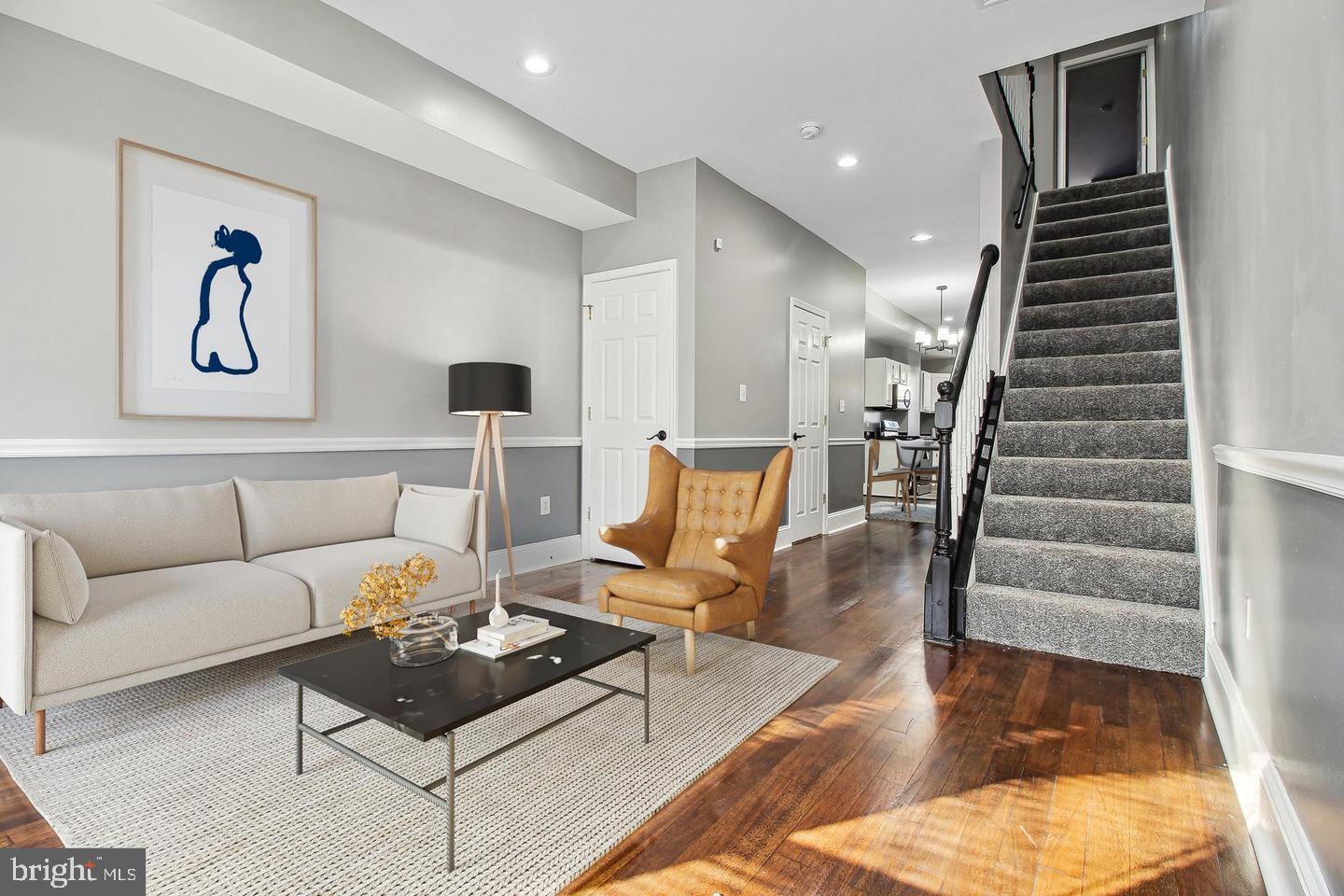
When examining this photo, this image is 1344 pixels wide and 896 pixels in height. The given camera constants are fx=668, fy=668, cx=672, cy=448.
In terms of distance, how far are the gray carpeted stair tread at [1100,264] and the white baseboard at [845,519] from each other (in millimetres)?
2634

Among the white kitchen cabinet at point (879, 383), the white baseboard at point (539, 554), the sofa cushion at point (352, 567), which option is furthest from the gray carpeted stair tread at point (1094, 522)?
the white kitchen cabinet at point (879, 383)

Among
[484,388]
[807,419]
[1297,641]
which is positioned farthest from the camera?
[807,419]

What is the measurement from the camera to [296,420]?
334 cm

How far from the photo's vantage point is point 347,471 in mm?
3553

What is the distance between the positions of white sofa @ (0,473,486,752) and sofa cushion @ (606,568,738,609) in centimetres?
90

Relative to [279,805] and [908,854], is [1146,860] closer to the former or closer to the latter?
[908,854]

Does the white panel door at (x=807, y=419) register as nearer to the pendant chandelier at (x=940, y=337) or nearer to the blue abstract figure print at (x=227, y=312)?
the pendant chandelier at (x=940, y=337)

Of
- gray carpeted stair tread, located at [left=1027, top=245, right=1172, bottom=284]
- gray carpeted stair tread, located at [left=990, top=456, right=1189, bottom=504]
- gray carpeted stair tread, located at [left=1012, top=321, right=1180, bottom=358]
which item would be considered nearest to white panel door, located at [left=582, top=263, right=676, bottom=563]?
gray carpeted stair tread, located at [left=990, top=456, right=1189, bottom=504]

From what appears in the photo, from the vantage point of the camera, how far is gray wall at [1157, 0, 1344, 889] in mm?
1220

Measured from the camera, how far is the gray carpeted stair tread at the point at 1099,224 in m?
4.77

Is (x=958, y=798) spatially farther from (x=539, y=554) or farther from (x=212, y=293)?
(x=212, y=293)

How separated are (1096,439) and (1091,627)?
46.2 inches

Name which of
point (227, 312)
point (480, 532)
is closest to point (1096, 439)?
point (480, 532)

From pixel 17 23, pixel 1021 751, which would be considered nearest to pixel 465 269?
pixel 17 23
